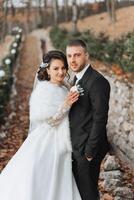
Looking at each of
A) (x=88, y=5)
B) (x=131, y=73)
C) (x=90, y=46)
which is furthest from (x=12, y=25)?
(x=131, y=73)

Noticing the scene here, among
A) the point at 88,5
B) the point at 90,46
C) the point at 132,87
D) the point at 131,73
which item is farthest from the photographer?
the point at 88,5

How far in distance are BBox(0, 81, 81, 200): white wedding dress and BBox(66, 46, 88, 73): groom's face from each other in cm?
Answer: 35

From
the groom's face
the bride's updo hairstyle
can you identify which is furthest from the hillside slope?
the groom's face

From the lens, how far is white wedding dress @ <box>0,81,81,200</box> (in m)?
5.57

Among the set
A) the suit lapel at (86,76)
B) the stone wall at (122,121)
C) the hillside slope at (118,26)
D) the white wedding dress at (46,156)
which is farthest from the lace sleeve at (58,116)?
the hillside slope at (118,26)

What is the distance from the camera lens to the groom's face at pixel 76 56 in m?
5.39

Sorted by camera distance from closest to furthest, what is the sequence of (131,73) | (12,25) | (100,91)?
(100,91) → (131,73) → (12,25)

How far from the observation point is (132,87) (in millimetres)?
13500

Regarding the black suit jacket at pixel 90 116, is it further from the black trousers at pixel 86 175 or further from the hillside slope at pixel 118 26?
the hillside slope at pixel 118 26

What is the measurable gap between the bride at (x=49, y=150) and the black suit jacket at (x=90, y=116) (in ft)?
0.32

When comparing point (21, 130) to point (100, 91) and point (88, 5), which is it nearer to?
point (100, 91)

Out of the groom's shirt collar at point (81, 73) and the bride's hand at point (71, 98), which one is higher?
the groom's shirt collar at point (81, 73)

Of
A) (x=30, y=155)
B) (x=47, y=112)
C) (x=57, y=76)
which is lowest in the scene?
(x=30, y=155)

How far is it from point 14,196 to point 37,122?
783mm
